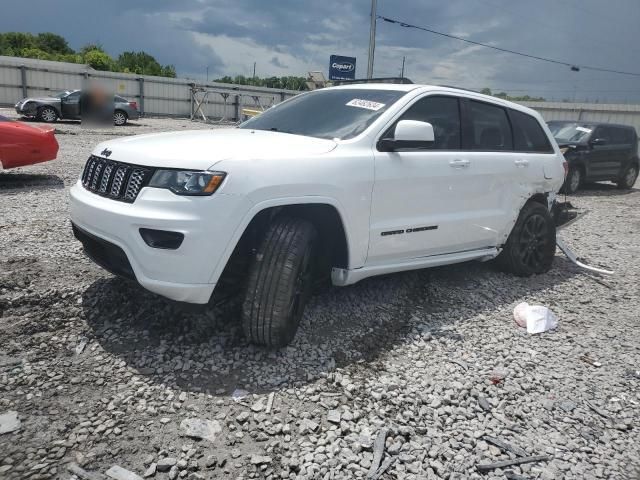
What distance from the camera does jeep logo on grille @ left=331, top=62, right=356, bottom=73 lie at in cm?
2453

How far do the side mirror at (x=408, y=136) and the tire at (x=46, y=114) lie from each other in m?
19.0

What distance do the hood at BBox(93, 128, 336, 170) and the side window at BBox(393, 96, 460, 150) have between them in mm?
935

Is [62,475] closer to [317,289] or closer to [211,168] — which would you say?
[211,168]

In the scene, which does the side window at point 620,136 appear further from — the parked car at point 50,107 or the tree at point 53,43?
the tree at point 53,43

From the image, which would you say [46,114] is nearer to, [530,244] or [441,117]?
→ [441,117]

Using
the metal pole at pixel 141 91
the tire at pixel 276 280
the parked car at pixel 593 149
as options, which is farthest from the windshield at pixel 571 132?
the metal pole at pixel 141 91

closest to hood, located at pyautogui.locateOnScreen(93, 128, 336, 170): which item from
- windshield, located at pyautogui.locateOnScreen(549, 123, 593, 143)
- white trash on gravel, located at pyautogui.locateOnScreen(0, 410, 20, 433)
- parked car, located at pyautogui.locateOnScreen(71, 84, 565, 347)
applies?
parked car, located at pyautogui.locateOnScreen(71, 84, 565, 347)

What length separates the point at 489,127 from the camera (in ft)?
14.5

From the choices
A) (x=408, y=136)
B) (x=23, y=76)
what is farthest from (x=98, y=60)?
(x=408, y=136)

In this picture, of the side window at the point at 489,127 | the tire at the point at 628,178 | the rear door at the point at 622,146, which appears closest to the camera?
the side window at the point at 489,127

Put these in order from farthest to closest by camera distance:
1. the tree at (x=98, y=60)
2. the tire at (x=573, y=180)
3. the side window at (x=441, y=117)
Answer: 1. the tree at (x=98, y=60)
2. the tire at (x=573, y=180)
3. the side window at (x=441, y=117)

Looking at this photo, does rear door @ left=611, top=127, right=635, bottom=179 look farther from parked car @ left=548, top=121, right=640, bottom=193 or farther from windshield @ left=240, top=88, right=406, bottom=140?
windshield @ left=240, top=88, right=406, bottom=140

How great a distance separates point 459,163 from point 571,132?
939 centimetres

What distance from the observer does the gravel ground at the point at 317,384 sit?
7.32 feet
